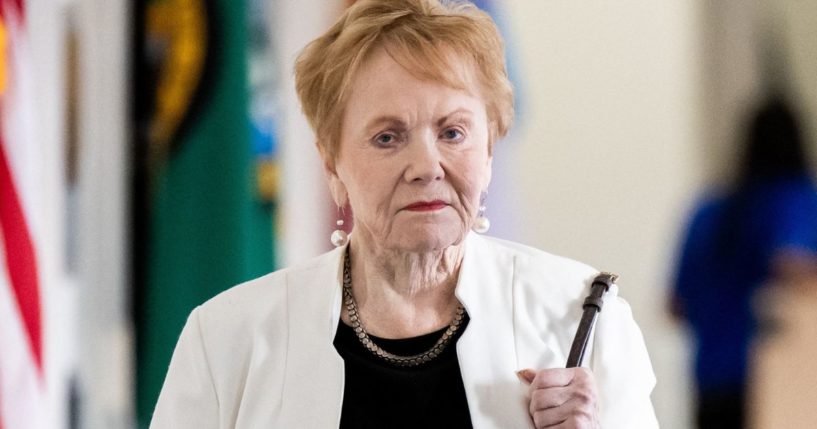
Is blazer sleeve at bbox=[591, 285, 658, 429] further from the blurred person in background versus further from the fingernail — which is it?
the blurred person in background

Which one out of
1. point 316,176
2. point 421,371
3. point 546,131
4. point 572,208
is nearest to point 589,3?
point 546,131

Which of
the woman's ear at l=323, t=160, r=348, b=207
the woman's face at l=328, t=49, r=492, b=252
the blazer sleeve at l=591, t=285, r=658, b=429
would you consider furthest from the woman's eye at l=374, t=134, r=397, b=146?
the blazer sleeve at l=591, t=285, r=658, b=429

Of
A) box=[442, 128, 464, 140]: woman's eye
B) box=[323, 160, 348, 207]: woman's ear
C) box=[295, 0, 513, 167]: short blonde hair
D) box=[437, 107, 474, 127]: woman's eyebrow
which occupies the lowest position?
box=[323, 160, 348, 207]: woman's ear

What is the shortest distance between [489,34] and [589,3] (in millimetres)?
800

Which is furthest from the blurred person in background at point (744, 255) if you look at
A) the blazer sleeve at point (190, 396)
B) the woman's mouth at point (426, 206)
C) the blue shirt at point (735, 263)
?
the blazer sleeve at point (190, 396)

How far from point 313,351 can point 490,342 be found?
233mm

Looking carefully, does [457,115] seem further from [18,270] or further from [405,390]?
[18,270]

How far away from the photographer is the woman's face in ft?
4.01

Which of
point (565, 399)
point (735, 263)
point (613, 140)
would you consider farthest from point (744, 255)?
point (565, 399)

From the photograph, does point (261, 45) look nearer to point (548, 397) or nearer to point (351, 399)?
point (351, 399)

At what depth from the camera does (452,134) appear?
1.24 meters

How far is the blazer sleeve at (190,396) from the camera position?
4.23ft

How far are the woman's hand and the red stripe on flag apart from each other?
131 centimetres

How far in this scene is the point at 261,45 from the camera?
7.25 ft
